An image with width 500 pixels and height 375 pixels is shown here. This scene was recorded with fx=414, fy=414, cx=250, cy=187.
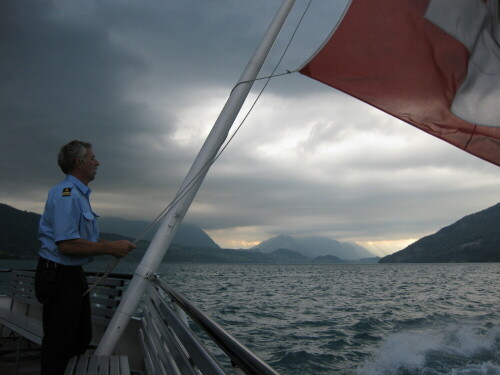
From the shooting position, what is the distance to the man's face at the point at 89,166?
297 cm

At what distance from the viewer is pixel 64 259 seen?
2.74 m

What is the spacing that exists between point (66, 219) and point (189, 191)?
1.01 meters

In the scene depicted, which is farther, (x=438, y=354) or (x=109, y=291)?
(x=438, y=354)

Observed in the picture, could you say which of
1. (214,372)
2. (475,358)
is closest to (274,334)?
(475,358)

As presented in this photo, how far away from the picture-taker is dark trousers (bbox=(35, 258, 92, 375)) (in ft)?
8.93

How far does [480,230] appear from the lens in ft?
600

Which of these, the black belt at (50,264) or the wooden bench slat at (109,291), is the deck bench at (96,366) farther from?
the wooden bench slat at (109,291)

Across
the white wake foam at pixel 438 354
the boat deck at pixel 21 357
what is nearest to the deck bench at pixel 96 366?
the boat deck at pixel 21 357

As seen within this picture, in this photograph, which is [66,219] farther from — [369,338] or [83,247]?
[369,338]

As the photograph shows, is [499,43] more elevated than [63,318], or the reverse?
[499,43]

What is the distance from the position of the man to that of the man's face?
0.11 meters

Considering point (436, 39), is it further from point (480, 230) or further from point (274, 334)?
point (480, 230)

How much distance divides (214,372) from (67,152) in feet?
6.93

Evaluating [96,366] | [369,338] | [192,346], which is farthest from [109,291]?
[369,338]
